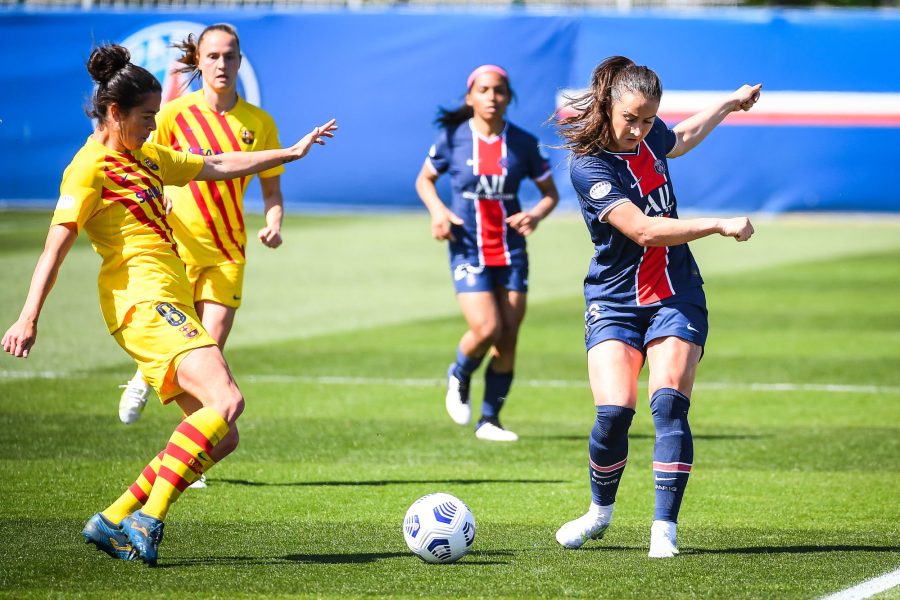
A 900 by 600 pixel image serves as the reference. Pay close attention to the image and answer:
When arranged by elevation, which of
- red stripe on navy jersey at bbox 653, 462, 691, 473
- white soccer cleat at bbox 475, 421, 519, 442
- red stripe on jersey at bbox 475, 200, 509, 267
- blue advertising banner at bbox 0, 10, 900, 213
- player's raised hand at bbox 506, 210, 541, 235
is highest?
red stripe on navy jersey at bbox 653, 462, 691, 473

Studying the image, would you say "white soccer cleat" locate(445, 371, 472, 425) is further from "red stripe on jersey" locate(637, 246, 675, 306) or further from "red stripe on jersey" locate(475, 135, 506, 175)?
"red stripe on jersey" locate(637, 246, 675, 306)

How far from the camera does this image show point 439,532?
5691mm

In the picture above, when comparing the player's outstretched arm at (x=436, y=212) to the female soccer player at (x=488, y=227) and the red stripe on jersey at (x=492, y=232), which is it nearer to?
the female soccer player at (x=488, y=227)

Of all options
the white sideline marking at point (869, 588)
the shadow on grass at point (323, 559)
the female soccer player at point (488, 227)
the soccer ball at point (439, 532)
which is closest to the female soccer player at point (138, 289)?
the shadow on grass at point (323, 559)

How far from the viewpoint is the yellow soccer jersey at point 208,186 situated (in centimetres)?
764

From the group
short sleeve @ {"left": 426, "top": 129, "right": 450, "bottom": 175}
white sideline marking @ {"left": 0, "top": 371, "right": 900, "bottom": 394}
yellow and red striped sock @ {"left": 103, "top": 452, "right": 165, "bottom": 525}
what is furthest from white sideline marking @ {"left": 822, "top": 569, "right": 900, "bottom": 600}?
white sideline marking @ {"left": 0, "top": 371, "right": 900, "bottom": 394}

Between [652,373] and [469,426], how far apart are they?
3.76 metres

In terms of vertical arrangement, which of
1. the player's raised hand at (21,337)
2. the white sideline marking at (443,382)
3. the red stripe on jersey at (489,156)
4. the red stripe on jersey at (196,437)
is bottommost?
the white sideline marking at (443,382)

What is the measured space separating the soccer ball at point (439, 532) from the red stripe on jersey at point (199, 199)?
8.16ft

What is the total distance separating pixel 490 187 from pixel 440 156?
44 centimetres

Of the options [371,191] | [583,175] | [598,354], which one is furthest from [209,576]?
[371,191]

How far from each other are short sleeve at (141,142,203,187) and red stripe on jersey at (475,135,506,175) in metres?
3.28

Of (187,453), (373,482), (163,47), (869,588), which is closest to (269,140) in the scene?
(373,482)

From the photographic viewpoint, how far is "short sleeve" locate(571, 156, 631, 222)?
5723 millimetres
